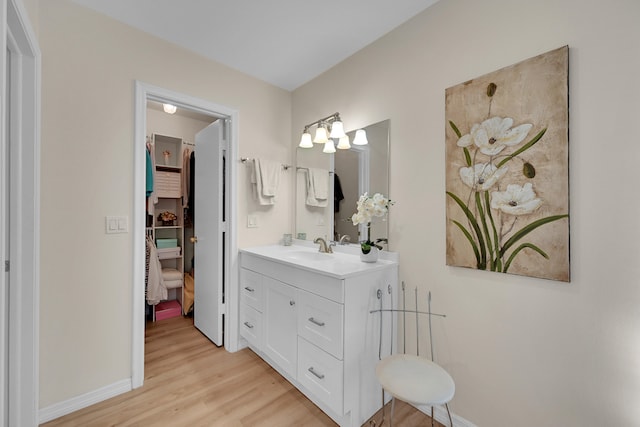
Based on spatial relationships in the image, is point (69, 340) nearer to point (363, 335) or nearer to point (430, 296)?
point (363, 335)

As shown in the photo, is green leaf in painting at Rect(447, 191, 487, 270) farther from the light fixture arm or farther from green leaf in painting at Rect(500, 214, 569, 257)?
the light fixture arm

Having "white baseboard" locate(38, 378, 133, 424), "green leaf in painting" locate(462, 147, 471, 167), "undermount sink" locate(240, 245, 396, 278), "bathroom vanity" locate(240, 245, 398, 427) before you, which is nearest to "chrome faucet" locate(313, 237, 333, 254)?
"undermount sink" locate(240, 245, 396, 278)

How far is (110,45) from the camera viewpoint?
184 centimetres

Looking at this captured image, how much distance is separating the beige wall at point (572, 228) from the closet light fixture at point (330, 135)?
1.20 feet

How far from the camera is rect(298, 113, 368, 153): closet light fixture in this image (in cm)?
216

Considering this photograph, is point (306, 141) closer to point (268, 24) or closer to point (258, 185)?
point (258, 185)

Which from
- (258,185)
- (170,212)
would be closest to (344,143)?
(258,185)

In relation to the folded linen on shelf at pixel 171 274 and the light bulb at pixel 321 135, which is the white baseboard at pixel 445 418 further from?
the folded linen on shelf at pixel 171 274

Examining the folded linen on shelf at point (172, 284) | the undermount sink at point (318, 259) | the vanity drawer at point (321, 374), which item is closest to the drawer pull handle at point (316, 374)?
the vanity drawer at point (321, 374)

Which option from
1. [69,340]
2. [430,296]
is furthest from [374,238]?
[69,340]

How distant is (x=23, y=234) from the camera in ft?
4.89

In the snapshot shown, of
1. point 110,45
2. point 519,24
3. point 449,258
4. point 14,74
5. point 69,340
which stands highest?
point 110,45

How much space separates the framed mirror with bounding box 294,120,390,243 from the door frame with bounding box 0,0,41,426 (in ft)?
5.89

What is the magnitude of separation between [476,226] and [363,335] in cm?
87
